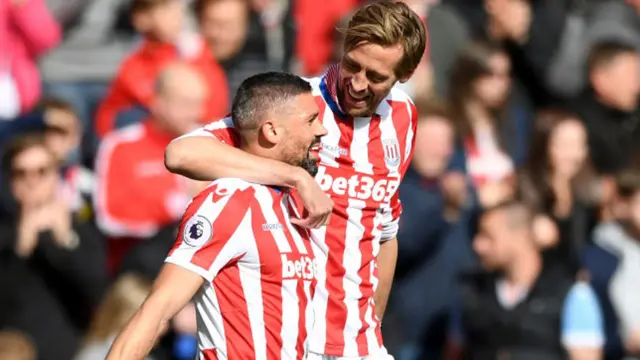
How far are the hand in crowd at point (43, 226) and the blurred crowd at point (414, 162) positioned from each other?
0.04ft

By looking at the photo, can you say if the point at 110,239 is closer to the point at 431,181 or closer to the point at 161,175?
the point at 161,175

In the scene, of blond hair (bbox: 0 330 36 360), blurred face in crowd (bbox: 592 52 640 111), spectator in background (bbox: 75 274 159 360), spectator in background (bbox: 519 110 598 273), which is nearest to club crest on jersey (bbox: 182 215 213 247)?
spectator in background (bbox: 75 274 159 360)

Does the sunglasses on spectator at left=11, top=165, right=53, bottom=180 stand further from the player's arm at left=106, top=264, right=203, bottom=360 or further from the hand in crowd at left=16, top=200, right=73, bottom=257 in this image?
the player's arm at left=106, top=264, right=203, bottom=360

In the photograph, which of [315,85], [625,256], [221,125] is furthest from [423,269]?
[221,125]

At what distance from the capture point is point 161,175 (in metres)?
9.23

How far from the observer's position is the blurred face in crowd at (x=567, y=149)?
10.1m

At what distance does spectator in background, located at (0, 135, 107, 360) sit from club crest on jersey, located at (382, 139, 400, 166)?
131 inches

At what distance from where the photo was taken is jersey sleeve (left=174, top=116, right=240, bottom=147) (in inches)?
226

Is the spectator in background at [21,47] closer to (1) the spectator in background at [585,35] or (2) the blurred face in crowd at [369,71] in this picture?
(1) the spectator in background at [585,35]

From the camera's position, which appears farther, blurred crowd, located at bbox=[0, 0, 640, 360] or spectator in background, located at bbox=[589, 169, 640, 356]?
spectator in background, located at bbox=[589, 169, 640, 356]

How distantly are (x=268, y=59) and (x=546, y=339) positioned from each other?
112 inches

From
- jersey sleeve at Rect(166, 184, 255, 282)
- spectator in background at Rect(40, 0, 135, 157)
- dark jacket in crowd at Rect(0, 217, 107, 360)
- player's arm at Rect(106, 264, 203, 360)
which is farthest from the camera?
spectator in background at Rect(40, 0, 135, 157)

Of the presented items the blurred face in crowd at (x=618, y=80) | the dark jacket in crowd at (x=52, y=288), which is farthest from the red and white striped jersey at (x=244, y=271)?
the blurred face in crowd at (x=618, y=80)

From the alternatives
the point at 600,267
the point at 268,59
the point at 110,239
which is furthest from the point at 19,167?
the point at 600,267
